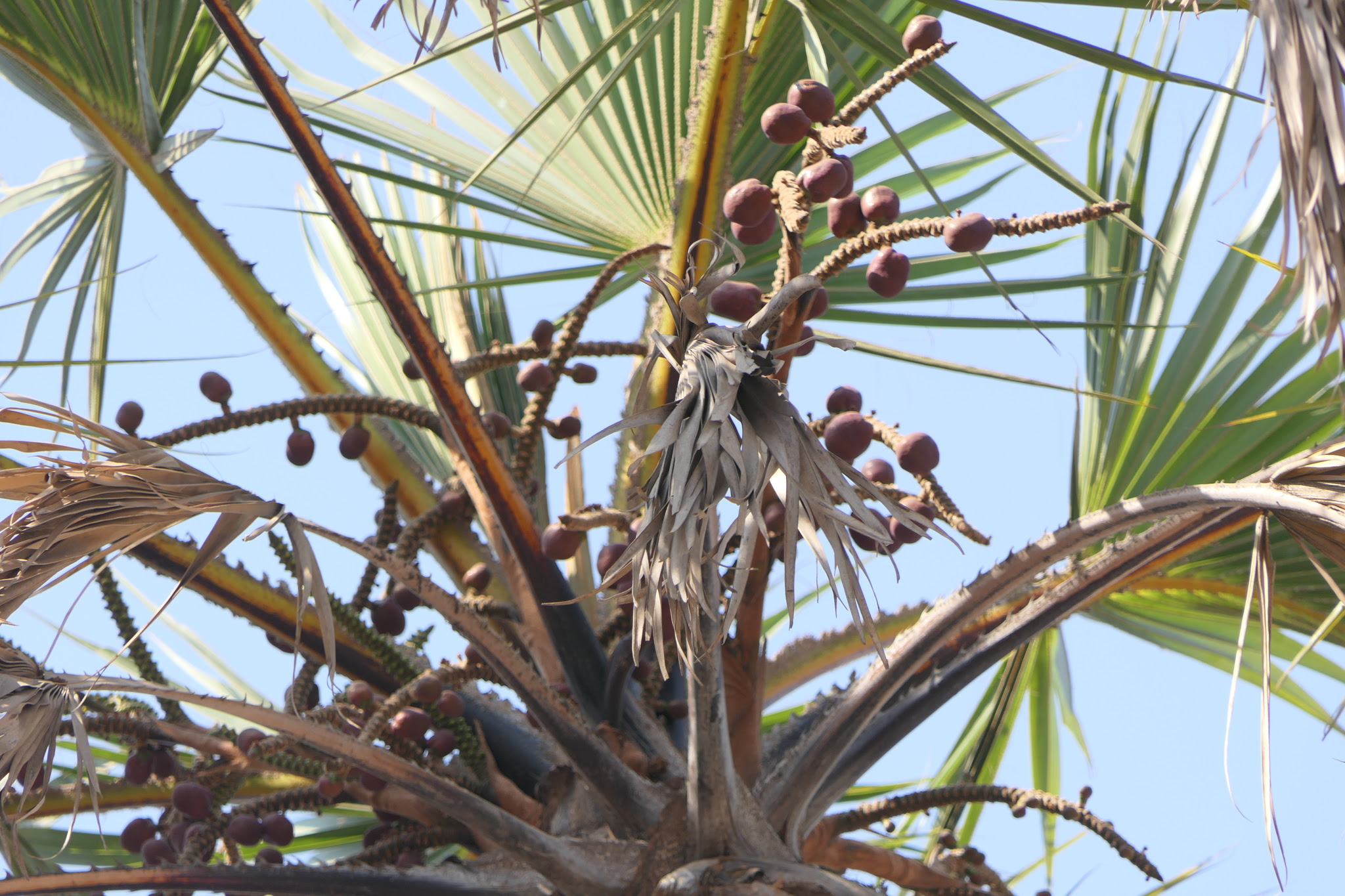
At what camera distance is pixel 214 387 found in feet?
7.06

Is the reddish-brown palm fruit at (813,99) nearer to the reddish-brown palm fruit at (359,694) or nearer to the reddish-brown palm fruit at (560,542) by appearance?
the reddish-brown palm fruit at (560,542)

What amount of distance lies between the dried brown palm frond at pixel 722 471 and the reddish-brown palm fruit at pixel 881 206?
29cm

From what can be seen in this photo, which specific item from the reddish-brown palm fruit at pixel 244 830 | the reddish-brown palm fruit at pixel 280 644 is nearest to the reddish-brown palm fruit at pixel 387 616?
the reddish-brown palm fruit at pixel 280 644

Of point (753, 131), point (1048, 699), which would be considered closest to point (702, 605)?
point (753, 131)

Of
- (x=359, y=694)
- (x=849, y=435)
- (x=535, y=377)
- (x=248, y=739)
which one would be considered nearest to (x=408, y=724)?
(x=359, y=694)

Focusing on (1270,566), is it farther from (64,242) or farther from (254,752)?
(64,242)

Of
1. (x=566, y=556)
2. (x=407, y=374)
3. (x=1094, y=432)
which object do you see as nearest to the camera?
(x=566, y=556)

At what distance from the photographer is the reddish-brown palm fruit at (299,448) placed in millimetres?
2334

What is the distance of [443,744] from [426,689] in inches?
8.4

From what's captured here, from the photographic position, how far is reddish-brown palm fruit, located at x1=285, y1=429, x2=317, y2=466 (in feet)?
7.66

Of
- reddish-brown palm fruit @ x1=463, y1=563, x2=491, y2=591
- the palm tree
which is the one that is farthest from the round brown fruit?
reddish-brown palm fruit @ x1=463, y1=563, x2=491, y2=591

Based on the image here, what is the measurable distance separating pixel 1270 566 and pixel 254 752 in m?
1.40

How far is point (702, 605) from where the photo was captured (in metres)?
1.39

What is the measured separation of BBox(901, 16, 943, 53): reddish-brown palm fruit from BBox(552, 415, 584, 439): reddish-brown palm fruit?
3.48 feet
